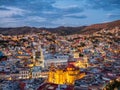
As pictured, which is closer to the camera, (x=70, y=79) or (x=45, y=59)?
(x=70, y=79)

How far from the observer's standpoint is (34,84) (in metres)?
24.9

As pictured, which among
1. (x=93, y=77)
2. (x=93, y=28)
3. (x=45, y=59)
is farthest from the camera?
(x=93, y=28)

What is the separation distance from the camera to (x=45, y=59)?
1719 inches

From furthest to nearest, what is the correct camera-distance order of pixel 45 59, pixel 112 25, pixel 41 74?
pixel 112 25
pixel 45 59
pixel 41 74

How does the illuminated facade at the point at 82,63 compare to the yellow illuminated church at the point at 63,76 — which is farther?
the illuminated facade at the point at 82,63

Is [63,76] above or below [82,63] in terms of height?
above

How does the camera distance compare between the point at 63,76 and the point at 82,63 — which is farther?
the point at 82,63

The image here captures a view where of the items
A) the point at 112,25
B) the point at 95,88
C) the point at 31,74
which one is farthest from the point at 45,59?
the point at 112,25

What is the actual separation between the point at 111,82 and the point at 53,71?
20.1ft

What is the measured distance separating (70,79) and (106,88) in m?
5.92

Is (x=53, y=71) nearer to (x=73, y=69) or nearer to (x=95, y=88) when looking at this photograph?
(x=73, y=69)

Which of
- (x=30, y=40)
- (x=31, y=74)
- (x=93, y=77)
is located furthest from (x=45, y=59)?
(x=30, y=40)

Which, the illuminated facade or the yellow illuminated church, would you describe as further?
the illuminated facade

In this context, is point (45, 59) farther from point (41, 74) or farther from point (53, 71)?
point (53, 71)
